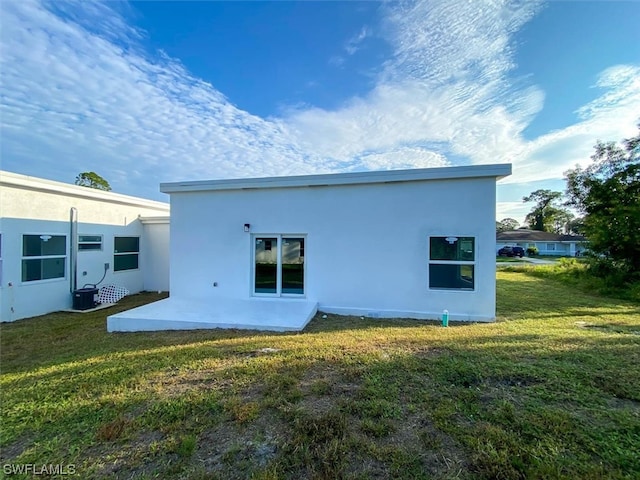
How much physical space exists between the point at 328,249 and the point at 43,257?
28.5 ft

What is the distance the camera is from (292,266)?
7.85 meters

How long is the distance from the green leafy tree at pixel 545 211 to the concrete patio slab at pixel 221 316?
5864 cm

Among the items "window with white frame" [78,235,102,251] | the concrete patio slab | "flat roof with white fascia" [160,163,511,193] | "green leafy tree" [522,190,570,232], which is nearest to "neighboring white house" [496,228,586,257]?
"green leafy tree" [522,190,570,232]

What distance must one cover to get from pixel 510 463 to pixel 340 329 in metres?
4.05

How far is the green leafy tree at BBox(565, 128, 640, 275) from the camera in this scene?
11250 millimetres

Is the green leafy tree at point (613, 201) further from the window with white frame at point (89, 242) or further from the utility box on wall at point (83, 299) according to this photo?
the window with white frame at point (89, 242)

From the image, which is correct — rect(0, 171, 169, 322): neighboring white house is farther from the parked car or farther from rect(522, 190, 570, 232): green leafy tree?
rect(522, 190, 570, 232): green leafy tree

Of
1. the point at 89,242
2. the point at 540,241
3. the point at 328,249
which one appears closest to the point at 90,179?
the point at 89,242

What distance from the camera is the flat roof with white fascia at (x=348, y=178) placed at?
6.40 m

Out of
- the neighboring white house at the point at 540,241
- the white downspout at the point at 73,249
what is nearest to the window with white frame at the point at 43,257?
the white downspout at the point at 73,249

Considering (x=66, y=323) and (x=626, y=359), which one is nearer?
(x=626, y=359)

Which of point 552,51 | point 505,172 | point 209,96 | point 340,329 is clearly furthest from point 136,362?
point 552,51

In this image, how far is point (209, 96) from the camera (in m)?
10.3

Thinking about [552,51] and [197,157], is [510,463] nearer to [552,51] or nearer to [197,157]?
[552,51]
